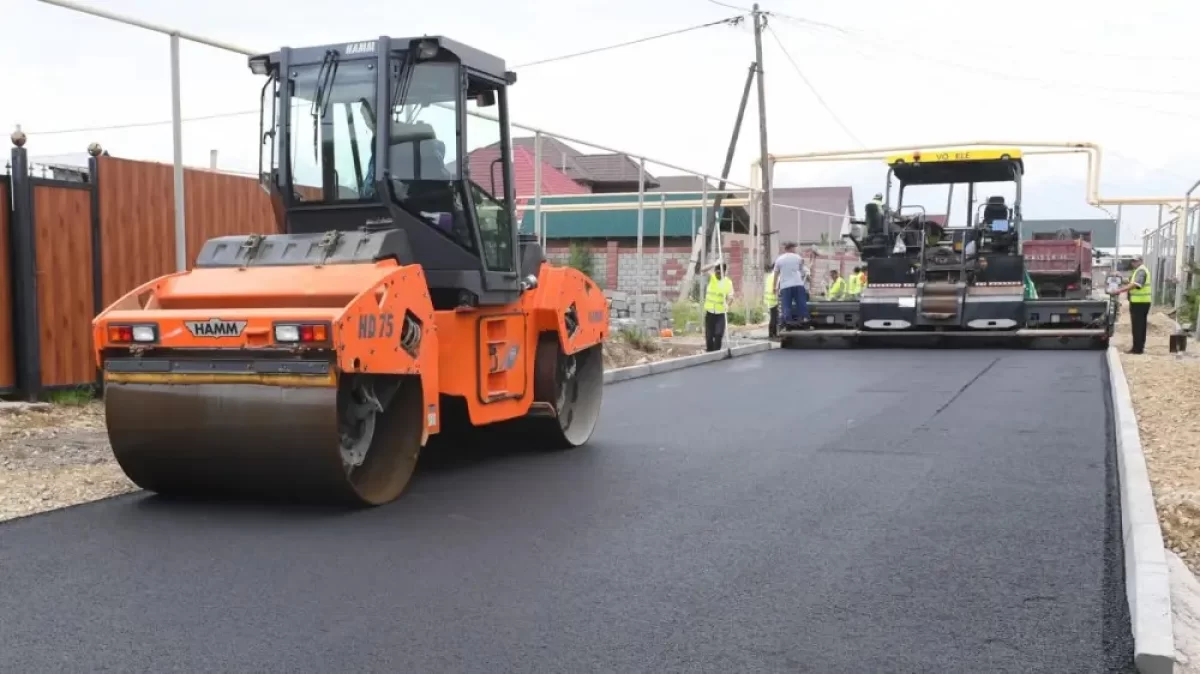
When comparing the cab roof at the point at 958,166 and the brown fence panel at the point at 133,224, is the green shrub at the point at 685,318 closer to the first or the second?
the cab roof at the point at 958,166

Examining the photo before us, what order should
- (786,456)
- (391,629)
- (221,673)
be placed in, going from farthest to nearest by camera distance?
(786,456)
(391,629)
(221,673)

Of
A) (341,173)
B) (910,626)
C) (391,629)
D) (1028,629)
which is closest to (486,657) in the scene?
(391,629)

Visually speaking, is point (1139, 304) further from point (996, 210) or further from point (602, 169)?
point (602, 169)

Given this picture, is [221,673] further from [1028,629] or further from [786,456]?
[786,456]

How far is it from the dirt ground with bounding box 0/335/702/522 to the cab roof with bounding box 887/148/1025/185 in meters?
12.9

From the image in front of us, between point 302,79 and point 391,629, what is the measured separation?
363cm

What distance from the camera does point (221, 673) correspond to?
354 cm

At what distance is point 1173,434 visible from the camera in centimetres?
826

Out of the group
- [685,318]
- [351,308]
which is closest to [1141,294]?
[685,318]

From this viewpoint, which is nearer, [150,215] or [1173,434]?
[1173,434]

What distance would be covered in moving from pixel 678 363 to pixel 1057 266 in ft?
34.8

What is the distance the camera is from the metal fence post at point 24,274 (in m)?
7.92

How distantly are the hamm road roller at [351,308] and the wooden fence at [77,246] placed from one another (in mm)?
2338

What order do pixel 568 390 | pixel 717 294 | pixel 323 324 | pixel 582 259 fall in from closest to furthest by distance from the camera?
1. pixel 323 324
2. pixel 568 390
3. pixel 717 294
4. pixel 582 259
